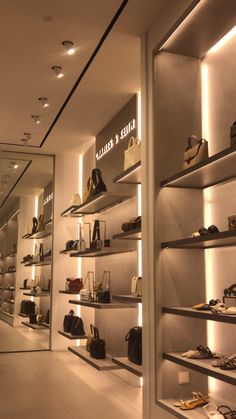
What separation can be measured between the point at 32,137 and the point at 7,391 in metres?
3.70

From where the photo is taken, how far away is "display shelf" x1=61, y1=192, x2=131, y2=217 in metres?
5.16

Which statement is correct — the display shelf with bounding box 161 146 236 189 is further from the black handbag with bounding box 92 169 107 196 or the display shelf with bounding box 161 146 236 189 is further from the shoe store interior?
the black handbag with bounding box 92 169 107 196

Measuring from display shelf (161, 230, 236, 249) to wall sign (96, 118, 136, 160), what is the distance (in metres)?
2.27

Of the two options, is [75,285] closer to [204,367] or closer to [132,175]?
[132,175]

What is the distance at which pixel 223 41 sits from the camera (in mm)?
3508

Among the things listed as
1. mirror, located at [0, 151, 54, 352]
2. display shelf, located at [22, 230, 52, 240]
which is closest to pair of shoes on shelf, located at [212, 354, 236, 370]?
mirror, located at [0, 151, 54, 352]

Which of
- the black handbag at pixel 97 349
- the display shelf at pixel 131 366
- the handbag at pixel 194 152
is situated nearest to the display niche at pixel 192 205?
the handbag at pixel 194 152

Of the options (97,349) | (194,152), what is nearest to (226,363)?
(194,152)

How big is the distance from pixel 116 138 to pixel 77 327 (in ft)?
8.89

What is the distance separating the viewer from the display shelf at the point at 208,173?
276 cm

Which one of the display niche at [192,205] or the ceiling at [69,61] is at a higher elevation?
the ceiling at [69,61]

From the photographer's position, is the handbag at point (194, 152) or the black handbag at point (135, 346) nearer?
the handbag at point (194, 152)

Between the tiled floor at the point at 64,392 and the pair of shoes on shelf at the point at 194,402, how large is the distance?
801 millimetres

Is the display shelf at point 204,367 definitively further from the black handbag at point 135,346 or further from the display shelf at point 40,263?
the display shelf at point 40,263
